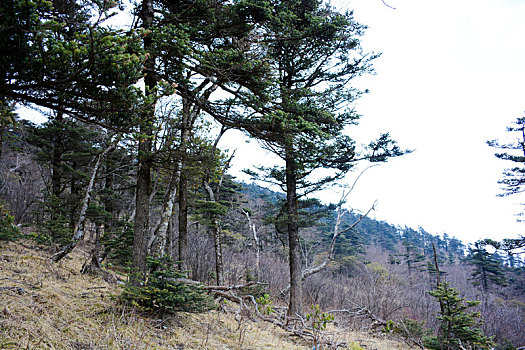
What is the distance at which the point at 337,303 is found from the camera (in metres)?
15.3

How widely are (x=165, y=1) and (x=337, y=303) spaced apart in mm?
15604

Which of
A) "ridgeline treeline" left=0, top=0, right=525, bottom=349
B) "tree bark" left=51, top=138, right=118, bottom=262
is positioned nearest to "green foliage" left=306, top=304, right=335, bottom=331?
"ridgeline treeline" left=0, top=0, right=525, bottom=349

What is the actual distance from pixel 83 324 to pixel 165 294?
109 centimetres

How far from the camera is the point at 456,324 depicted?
8.48 metres

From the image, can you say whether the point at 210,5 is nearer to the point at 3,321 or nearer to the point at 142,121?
the point at 142,121

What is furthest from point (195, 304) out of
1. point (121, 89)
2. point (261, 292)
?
point (261, 292)

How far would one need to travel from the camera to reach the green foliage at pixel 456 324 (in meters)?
8.21

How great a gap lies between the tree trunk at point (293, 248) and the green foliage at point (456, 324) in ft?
13.3

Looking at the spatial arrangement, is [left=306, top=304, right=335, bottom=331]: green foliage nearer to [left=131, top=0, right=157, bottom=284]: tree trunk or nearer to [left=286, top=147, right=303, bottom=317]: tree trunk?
[left=286, top=147, right=303, bottom=317]: tree trunk

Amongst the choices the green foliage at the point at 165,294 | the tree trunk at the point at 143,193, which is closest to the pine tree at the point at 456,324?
the green foliage at the point at 165,294

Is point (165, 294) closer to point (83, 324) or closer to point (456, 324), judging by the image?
point (83, 324)

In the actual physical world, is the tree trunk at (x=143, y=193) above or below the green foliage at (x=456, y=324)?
above

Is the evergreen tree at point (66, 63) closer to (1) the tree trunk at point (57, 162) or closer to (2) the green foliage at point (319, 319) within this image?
(2) the green foliage at point (319, 319)

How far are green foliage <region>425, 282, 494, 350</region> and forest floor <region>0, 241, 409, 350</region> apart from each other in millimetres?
5361
